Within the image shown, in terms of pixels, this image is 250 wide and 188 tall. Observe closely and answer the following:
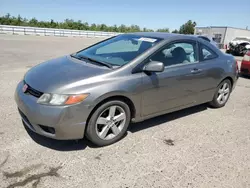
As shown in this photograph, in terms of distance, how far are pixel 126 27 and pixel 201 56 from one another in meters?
58.3

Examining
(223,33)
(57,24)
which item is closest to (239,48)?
(223,33)

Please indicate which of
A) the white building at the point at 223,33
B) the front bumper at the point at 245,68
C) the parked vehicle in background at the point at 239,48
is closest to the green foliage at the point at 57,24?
the white building at the point at 223,33

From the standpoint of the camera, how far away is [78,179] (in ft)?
8.19

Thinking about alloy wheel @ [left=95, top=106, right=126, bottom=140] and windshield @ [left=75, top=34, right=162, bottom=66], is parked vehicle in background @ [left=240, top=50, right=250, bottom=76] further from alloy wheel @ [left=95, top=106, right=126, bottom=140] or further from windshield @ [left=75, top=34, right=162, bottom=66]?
alloy wheel @ [left=95, top=106, right=126, bottom=140]

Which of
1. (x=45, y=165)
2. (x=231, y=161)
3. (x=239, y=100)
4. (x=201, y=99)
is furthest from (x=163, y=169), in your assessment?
(x=239, y=100)

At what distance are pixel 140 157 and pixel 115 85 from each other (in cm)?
100

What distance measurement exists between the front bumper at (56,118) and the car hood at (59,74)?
0.21 metres

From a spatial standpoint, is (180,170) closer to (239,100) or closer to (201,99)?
(201,99)

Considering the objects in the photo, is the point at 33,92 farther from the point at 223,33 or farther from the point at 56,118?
the point at 223,33

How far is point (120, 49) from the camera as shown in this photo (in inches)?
160

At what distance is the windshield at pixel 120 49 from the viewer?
11.4 feet

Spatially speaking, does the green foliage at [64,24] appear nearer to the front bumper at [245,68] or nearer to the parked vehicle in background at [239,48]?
the parked vehicle in background at [239,48]

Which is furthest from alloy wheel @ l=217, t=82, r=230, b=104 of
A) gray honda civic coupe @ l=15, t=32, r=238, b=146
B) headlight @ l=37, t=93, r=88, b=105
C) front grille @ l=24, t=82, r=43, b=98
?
front grille @ l=24, t=82, r=43, b=98

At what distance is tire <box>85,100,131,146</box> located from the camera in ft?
9.74
